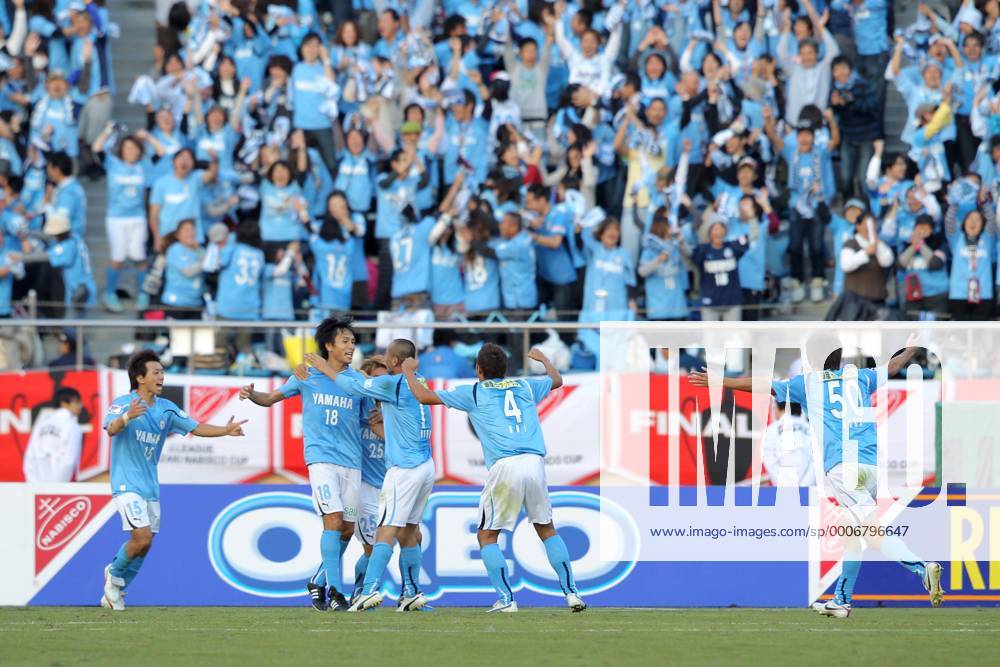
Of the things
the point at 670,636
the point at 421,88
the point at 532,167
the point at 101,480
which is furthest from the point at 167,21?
the point at 670,636

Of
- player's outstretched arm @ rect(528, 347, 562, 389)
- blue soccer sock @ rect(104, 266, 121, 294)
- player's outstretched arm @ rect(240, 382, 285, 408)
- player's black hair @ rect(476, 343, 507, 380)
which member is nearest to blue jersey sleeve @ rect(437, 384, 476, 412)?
player's black hair @ rect(476, 343, 507, 380)

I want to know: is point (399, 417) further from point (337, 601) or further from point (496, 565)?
point (337, 601)

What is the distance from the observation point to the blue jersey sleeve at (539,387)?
12.1 m

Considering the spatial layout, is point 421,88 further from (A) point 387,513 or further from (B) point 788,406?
(A) point 387,513

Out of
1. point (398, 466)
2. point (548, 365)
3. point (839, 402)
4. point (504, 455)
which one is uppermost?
point (548, 365)

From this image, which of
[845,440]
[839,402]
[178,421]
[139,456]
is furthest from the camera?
[178,421]

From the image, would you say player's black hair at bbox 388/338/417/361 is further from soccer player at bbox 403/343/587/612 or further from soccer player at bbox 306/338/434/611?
soccer player at bbox 403/343/587/612

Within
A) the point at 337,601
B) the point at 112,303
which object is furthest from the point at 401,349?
the point at 112,303

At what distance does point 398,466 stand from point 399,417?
1.20 ft

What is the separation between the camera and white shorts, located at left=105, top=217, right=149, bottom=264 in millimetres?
19203

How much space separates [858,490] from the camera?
11.7 meters

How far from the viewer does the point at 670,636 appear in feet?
35.6

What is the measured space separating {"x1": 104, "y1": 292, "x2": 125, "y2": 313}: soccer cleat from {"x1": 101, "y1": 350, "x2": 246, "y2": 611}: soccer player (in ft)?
19.9

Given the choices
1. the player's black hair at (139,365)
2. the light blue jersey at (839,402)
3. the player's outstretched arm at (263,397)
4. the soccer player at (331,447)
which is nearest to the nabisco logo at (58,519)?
the player's black hair at (139,365)
